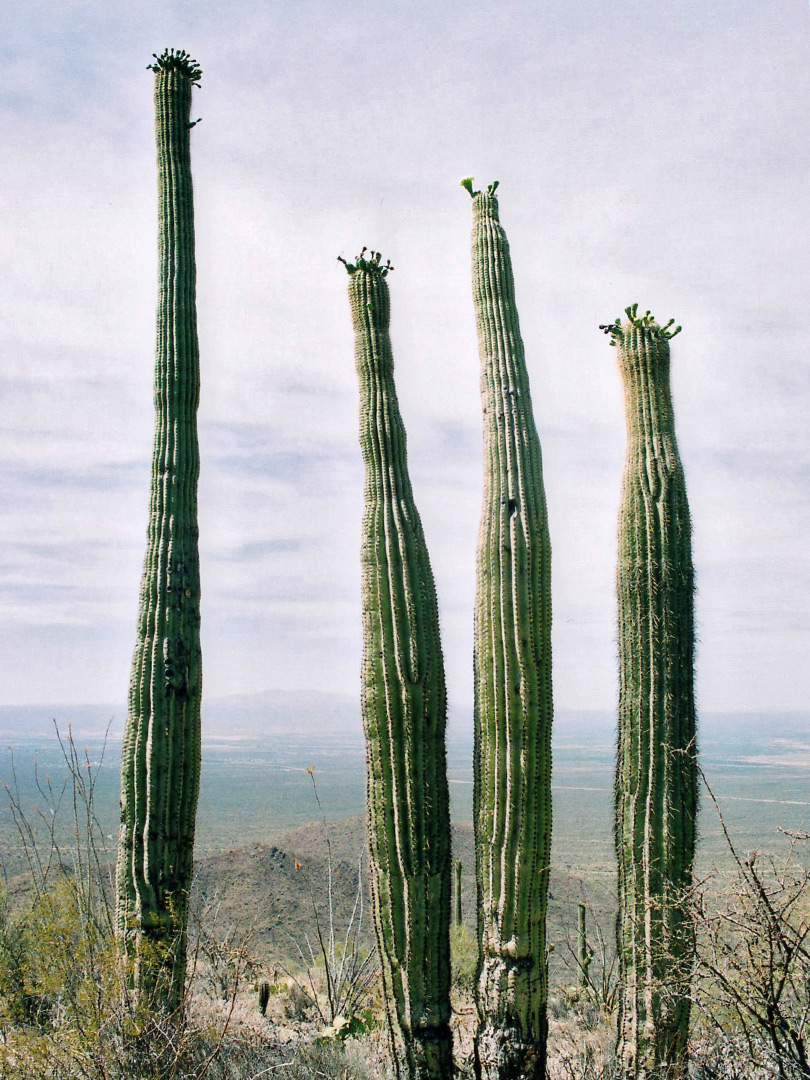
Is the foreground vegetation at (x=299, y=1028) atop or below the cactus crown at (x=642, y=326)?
below

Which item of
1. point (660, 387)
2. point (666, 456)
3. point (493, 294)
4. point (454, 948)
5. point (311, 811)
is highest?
point (493, 294)

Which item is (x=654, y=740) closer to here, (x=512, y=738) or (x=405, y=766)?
(x=512, y=738)

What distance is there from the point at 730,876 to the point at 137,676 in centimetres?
466

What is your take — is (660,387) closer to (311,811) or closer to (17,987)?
(17,987)

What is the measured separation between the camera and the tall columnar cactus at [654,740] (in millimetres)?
5906

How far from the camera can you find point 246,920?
16297mm

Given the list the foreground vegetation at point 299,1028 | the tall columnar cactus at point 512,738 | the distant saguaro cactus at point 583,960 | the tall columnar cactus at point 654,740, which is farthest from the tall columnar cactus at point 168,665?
the distant saguaro cactus at point 583,960

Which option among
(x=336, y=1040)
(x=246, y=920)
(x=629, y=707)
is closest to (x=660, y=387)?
(x=629, y=707)

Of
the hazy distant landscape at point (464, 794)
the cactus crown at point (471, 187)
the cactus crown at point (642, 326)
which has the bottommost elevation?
the hazy distant landscape at point (464, 794)

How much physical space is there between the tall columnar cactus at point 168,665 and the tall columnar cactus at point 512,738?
2364 millimetres

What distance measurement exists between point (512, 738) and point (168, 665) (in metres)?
2.86

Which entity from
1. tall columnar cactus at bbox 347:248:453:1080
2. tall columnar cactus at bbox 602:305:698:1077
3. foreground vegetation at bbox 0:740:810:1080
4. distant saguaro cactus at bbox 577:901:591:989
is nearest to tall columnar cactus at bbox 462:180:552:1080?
tall columnar cactus at bbox 347:248:453:1080

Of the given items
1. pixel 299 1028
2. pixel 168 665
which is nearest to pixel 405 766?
pixel 168 665

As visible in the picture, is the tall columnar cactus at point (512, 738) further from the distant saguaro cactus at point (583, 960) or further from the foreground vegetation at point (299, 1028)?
the distant saguaro cactus at point (583, 960)
